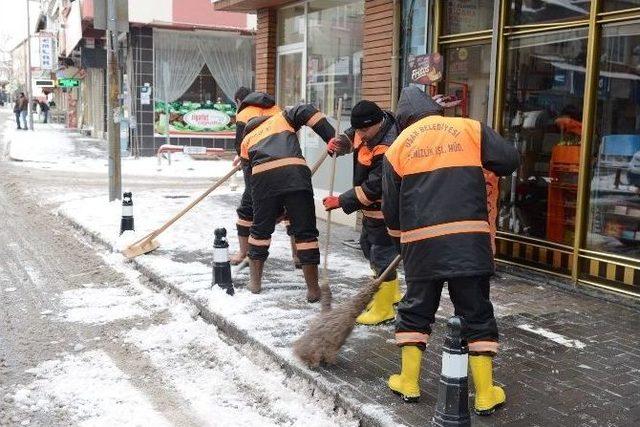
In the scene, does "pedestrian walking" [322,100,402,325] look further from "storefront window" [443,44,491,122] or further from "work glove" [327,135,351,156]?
"storefront window" [443,44,491,122]

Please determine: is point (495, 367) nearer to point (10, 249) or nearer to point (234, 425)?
point (234, 425)

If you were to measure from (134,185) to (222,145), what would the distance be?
8.54 meters

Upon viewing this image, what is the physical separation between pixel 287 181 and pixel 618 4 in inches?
134

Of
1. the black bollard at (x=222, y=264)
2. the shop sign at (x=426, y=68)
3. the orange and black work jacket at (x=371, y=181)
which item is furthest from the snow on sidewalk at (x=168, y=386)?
the shop sign at (x=426, y=68)

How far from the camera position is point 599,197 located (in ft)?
21.5

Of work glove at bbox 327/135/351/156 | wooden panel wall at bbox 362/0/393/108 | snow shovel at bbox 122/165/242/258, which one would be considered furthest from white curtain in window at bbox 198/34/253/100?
work glove at bbox 327/135/351/156

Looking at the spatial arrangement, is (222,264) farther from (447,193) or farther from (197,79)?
(197,79)

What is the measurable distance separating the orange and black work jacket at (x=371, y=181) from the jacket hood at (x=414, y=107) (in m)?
1.03

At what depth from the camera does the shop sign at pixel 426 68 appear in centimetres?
774

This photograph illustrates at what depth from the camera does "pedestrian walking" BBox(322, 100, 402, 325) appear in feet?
16.8

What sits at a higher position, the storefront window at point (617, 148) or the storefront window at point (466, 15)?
the storefront window at point (466, 15)

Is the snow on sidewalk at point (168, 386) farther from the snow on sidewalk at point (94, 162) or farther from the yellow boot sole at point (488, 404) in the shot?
the snow on sidewalk at point (94, 162)

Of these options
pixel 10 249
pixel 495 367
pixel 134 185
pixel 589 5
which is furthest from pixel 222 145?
pixel 495 367

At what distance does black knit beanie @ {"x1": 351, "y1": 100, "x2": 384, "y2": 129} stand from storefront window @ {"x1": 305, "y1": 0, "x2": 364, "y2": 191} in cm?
461
